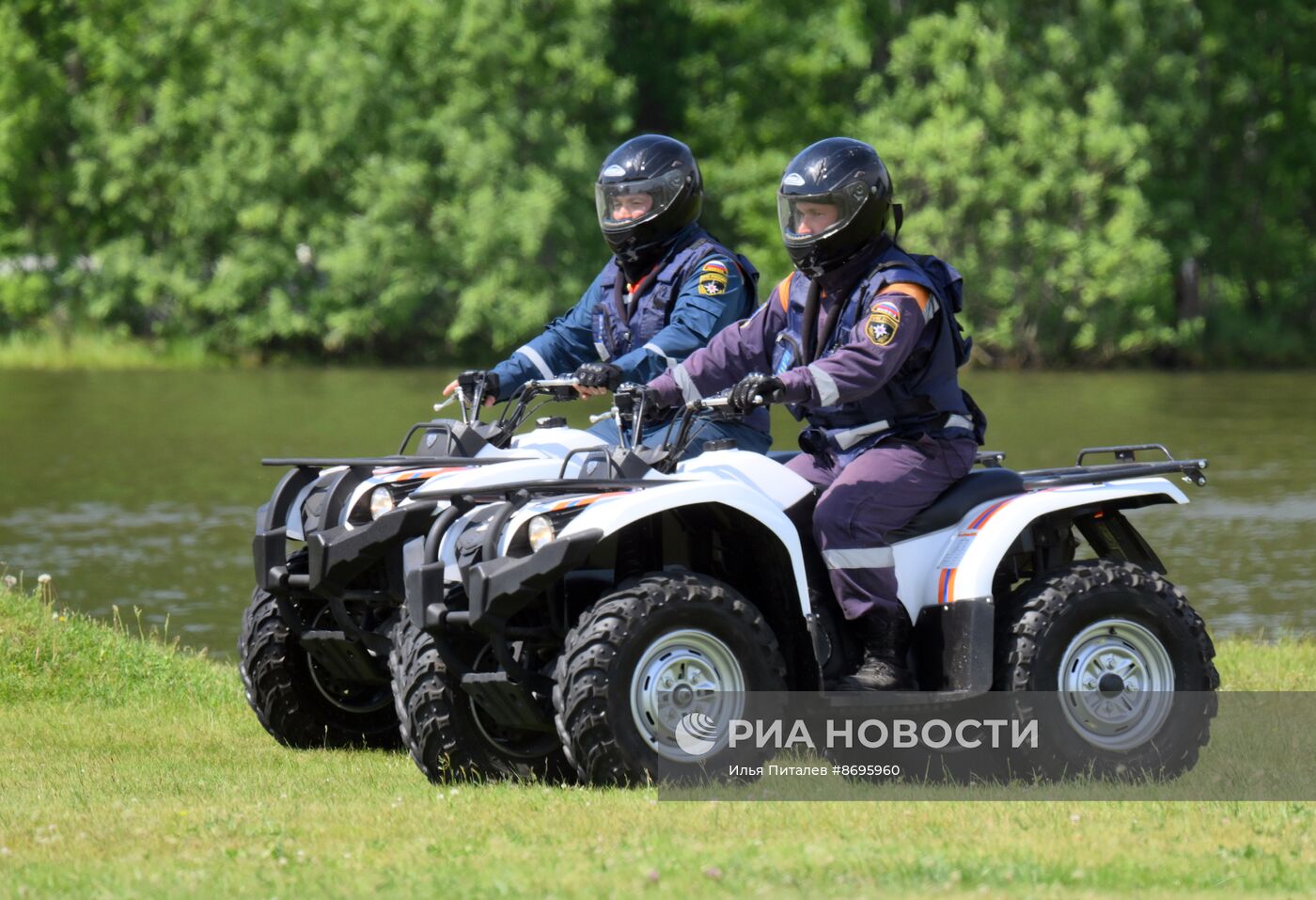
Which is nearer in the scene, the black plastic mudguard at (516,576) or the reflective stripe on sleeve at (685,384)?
the black plastic mudguard at (516,576)

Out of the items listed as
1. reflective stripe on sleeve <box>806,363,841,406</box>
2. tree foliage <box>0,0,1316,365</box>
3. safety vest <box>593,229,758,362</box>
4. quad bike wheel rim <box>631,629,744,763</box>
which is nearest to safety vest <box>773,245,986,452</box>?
reflective stripe on sleeve <box>806,363,841,406</box>

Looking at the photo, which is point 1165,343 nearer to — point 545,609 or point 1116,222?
point 1116,222

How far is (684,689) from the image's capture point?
7.18 meters

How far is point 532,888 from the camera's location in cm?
558

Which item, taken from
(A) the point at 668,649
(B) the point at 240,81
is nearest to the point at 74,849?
(A) the point at 668,649

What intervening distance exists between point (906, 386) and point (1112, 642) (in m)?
1.19

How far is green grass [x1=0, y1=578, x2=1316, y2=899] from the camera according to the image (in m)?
5.64

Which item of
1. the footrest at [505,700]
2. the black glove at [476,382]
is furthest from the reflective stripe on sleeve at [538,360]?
the footrest at [505,700]

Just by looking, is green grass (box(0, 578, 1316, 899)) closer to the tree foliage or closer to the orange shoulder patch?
the orange shoulder patch

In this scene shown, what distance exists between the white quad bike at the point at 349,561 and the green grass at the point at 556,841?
49cm

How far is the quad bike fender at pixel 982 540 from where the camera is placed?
768 centimetres

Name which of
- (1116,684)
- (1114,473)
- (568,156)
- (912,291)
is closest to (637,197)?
(912,291)

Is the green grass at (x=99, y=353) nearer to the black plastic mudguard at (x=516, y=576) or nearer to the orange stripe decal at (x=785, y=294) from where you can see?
the orange stripe decal at (x=785, y=294)

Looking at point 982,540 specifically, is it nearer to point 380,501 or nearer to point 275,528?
point 380,501
